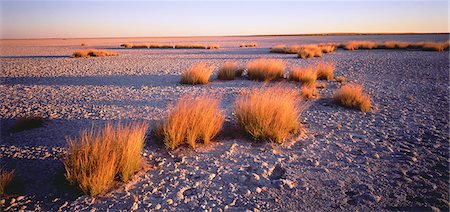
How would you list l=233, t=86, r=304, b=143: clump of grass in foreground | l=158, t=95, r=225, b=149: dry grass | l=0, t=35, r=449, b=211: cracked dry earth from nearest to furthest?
l=0, t=35, r=449, b=211: cracked dry earth
l=158, t=95, r=225, b=149: dry grass
l=233, t=86, r=304, b=143: clump of grass in foreground

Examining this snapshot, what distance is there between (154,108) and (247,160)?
139 inches

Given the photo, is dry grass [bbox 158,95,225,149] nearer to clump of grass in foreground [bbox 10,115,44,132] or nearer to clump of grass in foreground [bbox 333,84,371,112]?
clump of grass in foreground [bbox 10,115,44,132]

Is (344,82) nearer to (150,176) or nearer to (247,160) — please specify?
(247,160)

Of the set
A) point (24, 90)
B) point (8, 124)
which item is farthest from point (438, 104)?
point (24, 90)

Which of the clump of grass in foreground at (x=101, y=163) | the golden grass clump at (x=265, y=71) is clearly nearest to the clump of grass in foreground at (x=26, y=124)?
the clump of grass in foreground at (x=101, y=163)

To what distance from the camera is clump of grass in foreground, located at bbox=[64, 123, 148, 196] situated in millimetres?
2990

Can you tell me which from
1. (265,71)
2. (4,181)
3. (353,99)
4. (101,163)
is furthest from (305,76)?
(4,181)

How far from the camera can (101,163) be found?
3.09m

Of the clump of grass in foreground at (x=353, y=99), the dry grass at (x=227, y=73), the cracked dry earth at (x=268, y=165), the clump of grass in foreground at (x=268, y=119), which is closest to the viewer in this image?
the cracked dry earth at (x=268, y=165)

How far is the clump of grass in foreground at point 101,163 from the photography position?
299 centimetres

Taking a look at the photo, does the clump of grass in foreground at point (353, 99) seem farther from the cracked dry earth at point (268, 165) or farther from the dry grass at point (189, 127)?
the dry grass at point (189, 127)

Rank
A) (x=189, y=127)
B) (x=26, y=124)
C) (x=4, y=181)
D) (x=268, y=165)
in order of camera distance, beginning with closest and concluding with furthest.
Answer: (x=4, y=181) → (x=268, y=165) → (x=189, y=127) → (x=26, y=124)

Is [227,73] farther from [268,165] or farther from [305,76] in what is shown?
[268,165]

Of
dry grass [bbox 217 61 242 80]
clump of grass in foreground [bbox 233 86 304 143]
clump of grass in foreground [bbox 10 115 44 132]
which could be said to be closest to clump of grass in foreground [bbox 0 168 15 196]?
clump of grass in foreground [bbox 10 115 44 132]
